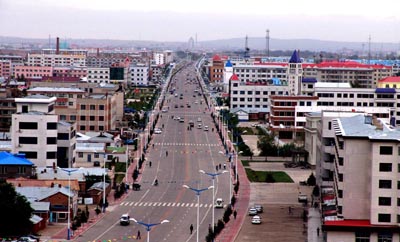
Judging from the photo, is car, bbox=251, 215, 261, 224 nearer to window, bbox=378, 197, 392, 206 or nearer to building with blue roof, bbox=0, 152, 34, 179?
window, bbox=378, 197, 392, 206

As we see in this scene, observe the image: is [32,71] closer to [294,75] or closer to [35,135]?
[294,75]

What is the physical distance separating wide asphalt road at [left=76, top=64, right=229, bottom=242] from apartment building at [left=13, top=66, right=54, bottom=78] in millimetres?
48991

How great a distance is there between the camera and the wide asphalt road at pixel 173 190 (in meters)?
29.2

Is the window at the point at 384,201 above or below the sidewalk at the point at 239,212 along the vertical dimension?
above

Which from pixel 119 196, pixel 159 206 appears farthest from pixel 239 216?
pixel 119 196

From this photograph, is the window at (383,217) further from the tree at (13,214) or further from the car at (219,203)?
the tree at (13,214)

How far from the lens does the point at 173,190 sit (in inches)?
1506

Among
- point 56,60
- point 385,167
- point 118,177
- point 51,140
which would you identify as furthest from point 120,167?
point 56,60

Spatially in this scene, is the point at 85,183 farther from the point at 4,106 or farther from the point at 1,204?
the point at 4,106

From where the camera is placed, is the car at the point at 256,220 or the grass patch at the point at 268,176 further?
the grass patch at the point at 268,176

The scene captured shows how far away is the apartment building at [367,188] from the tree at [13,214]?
8465mm

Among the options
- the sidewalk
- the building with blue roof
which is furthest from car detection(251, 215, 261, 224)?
the building with blue roof

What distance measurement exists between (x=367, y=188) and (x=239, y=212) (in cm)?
749

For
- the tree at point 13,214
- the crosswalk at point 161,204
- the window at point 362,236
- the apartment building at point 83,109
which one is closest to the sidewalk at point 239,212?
the crosswalk at point 161,204
